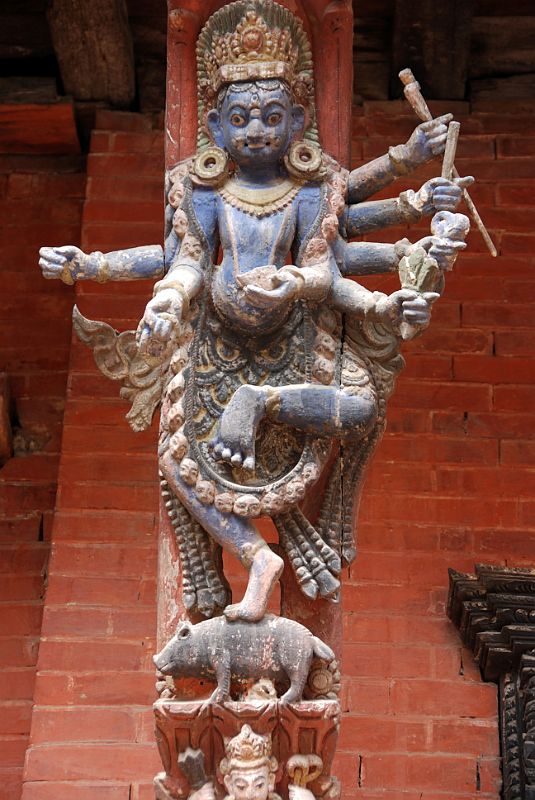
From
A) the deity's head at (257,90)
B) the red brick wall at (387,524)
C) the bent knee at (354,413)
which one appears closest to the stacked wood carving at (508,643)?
the red brick wall at (387,524)

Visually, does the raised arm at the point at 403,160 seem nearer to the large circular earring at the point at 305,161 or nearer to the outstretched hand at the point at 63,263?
the large circular earring at the point at 305,161

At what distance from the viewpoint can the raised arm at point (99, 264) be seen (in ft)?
16.6

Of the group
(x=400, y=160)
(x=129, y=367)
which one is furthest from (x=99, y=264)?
(x=400, y=160)

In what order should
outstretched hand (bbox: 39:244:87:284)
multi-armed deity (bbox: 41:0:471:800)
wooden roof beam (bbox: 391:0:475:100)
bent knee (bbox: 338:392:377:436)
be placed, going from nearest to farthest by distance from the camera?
multi-armed deity (bbox: 41:0:471:800)
bent knee (bbox: 338:392:377:436)
outstretched hand (bbox: 39:244:87:284)
wooden roof beam (bbox: 391:0:475:100)

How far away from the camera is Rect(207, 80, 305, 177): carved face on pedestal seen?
16.8 feet

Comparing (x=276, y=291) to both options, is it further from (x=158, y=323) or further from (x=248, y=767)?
(x=248, y=767)

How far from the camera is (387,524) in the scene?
6.07 meters

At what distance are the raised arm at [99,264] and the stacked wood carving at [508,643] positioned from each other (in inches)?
53.2

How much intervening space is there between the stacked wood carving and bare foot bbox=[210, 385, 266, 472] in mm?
1155

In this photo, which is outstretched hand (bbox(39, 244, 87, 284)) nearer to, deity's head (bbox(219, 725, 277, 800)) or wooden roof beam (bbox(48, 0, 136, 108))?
deity's head (bbox(219, 725, 277, 800))

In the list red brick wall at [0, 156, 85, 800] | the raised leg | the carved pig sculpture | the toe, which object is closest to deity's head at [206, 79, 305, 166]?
the raised leg

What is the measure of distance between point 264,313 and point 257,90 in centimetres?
56

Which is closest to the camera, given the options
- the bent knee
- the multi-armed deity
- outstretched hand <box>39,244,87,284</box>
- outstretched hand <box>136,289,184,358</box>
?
the multi-armed deity

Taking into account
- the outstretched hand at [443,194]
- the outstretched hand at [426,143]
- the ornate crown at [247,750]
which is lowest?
the ornate crown at [247,750]
